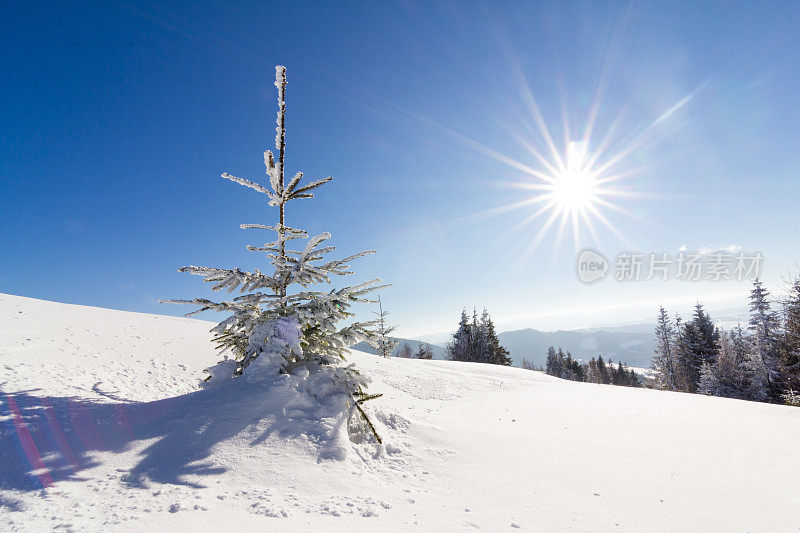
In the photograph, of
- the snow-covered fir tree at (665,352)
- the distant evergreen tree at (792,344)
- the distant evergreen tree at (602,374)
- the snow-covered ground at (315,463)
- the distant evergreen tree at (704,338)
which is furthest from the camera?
the distant evergreen tree at (602,374)


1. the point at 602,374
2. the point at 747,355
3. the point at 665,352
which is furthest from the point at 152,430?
the point at 602,374

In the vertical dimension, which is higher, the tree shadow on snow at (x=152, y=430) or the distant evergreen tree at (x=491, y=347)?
the tree shadow on snow at (x=152, y=430)

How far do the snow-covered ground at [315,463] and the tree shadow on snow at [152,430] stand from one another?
0.06 feet

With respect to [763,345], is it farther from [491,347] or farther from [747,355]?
[491,347]

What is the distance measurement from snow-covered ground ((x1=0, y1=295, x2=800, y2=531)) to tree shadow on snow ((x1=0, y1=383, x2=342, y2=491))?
0.02 meters

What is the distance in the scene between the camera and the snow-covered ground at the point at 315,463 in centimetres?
247

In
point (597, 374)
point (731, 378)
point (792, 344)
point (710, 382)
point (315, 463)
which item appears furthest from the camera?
point (597, 374)

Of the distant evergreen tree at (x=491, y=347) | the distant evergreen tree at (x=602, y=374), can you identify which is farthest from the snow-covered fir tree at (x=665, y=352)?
the distant evergreen tree at (x=602, y=374)

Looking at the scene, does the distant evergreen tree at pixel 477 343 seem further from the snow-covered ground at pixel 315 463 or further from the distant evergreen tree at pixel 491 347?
the snow-covered ground at pixel 315 463

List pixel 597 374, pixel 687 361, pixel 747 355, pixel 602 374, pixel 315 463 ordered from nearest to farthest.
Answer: pixel 315 463 < pixel 747 355 < pixel 687 361 < pixel 597 374 < pixel 602 374

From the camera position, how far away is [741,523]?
2885 mm

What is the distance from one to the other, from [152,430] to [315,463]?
5.98 feet

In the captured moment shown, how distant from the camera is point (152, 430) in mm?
3410

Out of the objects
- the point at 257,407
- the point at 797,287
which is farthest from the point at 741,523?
the point at 797,287
